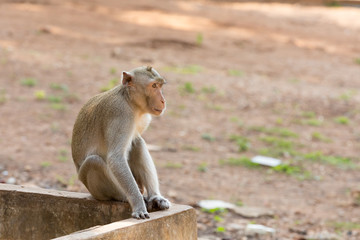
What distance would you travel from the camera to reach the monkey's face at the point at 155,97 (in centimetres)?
544

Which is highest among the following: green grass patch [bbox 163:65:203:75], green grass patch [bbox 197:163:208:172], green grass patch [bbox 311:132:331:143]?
green grass patch [bbox 163:65:203:75]

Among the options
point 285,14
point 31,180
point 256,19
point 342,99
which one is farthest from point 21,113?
point 285,14

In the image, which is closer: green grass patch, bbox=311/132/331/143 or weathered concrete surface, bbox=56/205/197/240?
weathered concrete surface, bbox=56/205/197/240

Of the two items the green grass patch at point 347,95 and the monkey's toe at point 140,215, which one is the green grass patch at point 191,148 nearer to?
the green grass patch at point 347,95

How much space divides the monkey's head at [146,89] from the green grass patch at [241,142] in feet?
18.1

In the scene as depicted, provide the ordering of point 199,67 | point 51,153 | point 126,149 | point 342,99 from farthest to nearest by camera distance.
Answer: point 199,67, point 342,99, point 51,153, point 126,149

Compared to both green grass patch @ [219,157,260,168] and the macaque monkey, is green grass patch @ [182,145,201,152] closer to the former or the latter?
green grass patch @ [219,157,260,168]

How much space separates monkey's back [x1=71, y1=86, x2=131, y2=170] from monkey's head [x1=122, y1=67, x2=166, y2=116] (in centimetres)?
11

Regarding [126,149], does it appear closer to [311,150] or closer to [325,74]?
[311,150]

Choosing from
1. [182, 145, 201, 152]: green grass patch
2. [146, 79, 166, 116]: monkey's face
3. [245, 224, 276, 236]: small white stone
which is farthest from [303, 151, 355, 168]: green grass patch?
[146, 79, 166, 116]: monkey's face

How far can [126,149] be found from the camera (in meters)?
5.36

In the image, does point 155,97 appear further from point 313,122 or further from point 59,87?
point 313,122

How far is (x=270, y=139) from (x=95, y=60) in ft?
16.5

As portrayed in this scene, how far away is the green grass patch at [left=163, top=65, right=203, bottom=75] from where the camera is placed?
47.6 feet
